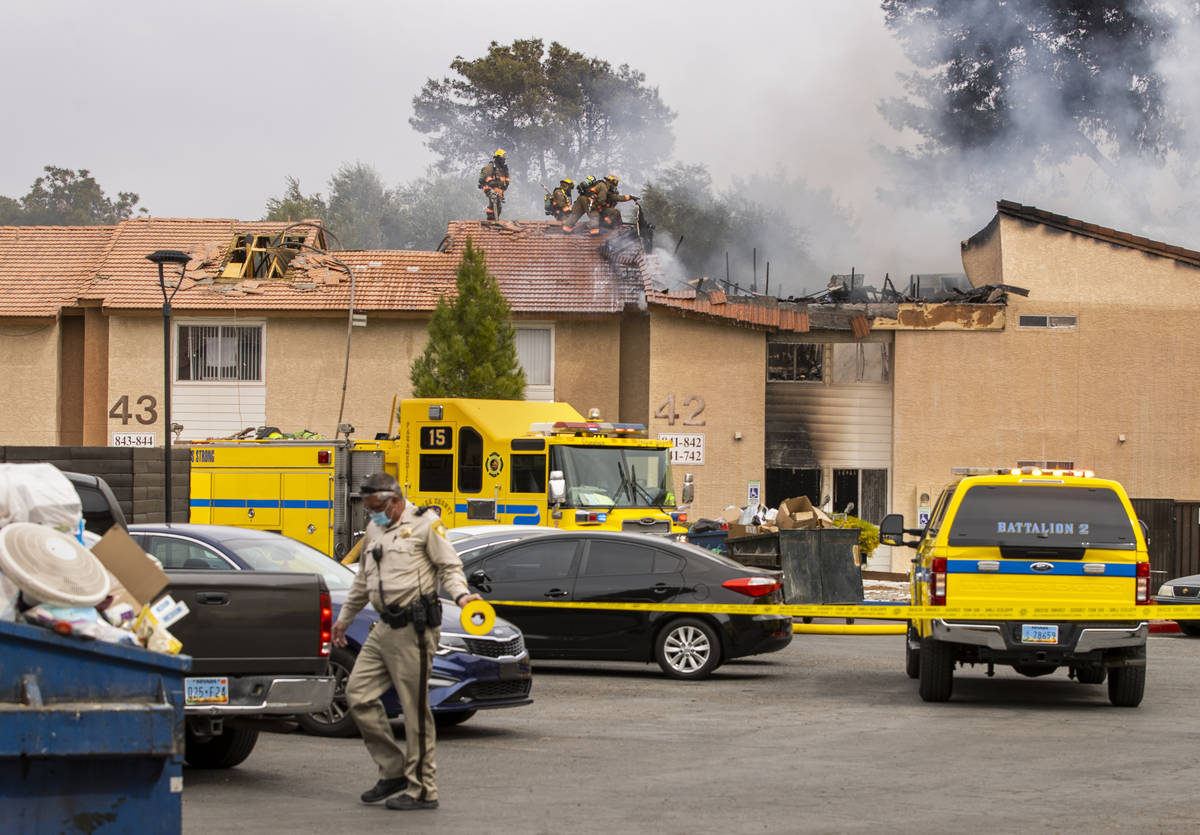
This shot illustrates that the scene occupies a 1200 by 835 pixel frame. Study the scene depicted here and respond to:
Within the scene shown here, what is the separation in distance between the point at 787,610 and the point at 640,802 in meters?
6.26

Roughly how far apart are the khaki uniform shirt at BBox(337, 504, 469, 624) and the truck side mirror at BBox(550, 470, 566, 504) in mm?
10069

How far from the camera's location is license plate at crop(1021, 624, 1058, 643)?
42.4 ft

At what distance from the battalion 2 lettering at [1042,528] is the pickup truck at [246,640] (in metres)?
6.45

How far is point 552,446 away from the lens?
65.2 feet

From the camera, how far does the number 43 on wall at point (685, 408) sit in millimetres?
32562

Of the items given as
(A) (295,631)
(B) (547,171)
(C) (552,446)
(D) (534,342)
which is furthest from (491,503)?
(B) (547,171)

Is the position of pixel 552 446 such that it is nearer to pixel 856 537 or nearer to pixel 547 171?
pixel 856 537

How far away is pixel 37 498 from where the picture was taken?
6398 millimetres

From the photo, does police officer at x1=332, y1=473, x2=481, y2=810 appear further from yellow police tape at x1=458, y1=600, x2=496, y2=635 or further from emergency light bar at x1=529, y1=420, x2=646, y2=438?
emergency light bar at x1=529, y1=420, x2=646, y2=438

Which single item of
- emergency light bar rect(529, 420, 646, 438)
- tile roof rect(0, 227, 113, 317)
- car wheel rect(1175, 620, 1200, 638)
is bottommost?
car wheel rect(1175, 620, 1200, 638)

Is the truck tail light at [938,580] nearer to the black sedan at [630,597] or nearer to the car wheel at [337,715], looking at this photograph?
the black sedan at [630,597]

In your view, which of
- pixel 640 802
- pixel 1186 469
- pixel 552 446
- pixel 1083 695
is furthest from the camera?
pixel 1186 469

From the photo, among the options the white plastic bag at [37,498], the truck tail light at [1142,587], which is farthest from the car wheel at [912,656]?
the white plastic bag at [37,498]

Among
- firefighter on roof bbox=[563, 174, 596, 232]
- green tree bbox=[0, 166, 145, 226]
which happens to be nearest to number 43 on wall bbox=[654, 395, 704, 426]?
firefighter on roof bbox=[563, 174, 596, 232]
